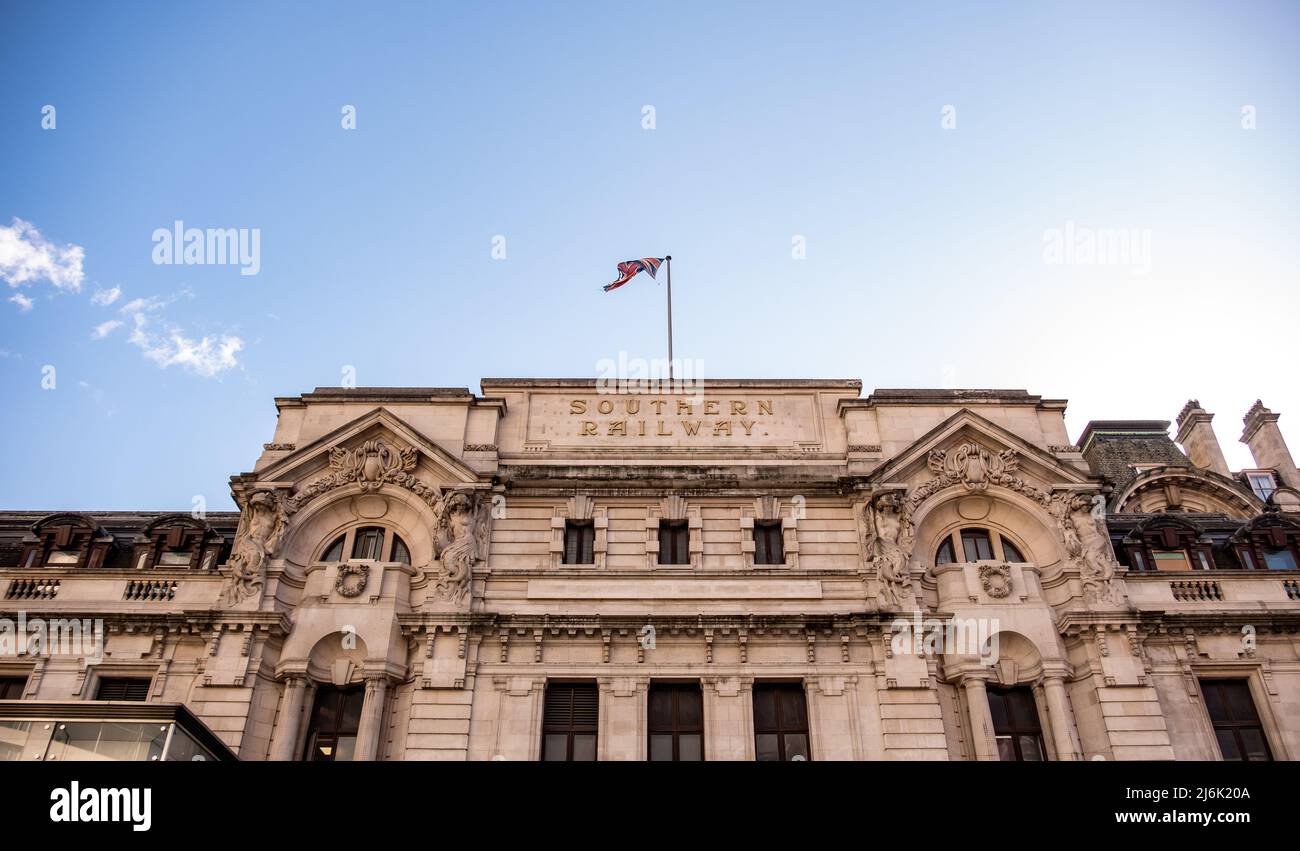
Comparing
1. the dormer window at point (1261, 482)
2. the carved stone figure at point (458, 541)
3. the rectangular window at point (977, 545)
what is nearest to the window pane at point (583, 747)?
the carved stone figure at point (458, 541)

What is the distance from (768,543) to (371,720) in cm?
1164

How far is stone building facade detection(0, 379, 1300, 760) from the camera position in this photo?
24109mm

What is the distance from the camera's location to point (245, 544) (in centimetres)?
2606

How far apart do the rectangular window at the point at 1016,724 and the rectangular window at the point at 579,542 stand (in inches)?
449

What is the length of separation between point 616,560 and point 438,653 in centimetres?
541

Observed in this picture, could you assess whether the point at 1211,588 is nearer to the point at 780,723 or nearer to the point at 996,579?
the point at 996,579

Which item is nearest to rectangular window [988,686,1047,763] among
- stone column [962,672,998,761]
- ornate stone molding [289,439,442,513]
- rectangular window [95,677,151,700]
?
stone column [962,672,998,761]

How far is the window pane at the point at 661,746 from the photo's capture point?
23984 mm

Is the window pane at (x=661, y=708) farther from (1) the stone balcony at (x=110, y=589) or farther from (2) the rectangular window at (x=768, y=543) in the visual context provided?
(1) the stone balcony at (x=110, y=589)

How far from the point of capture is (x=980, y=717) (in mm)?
23953

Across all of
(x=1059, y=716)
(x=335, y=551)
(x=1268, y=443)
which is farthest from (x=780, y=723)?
(x=1268, y=443)

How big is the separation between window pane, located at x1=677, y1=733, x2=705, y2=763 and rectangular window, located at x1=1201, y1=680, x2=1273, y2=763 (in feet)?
43.3

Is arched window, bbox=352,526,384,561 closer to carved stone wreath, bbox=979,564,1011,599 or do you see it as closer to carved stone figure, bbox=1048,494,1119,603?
carved stone wreath, bbox=979,564,1011,599

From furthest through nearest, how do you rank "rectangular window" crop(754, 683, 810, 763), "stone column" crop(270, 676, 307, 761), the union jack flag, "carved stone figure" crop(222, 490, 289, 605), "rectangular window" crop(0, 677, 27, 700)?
the union jack flag
"carved stone figure" crop(222, 490, 289, 605)
"rectangular window" crop(0, 677, 27, 700)
"rectangular window" crop(754, 683, 810, 763)
"stone column" crop(270, 676, 307, 761)
